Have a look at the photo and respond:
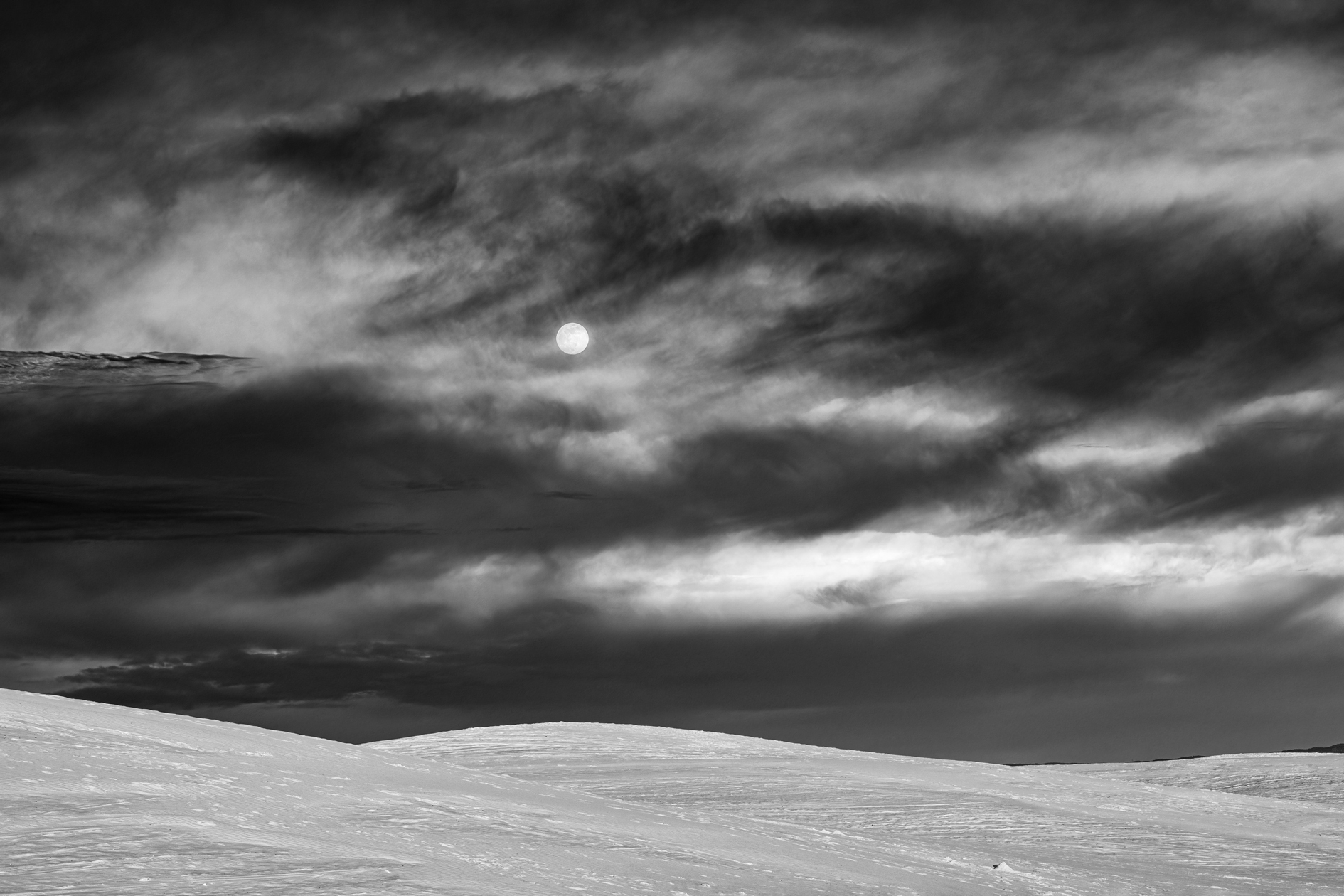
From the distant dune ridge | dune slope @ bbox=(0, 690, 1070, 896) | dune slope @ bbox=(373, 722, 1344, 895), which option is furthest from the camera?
dune slope @ bbox=(373, 722, 1344, 895)

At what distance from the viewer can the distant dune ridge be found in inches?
340

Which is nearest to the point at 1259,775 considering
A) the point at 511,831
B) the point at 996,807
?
the point at 996,807

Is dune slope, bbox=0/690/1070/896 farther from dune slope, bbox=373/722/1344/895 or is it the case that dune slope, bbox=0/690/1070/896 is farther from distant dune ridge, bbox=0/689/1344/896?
dune slope, bbox=373/722/1344/895

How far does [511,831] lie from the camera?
11602mm

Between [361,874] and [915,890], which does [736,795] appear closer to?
[915,890]

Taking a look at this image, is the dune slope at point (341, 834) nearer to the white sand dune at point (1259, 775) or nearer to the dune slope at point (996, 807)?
the dune slope at point (996, 807)

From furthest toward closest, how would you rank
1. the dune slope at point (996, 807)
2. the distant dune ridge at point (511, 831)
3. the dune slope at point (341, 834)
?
the dune slope at point (996, 807) → the distant dune ridge at point (511, 831) → the dune slope at point (341, 834)

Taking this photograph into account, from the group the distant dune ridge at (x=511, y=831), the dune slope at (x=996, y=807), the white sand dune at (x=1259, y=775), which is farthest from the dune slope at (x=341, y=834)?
the white sand dune at (x=1259, y=775)

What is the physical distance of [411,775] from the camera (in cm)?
1482

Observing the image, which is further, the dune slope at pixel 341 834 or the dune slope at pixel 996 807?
the dune slope at pixel 996 807

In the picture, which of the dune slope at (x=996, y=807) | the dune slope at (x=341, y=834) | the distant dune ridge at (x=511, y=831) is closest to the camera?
the dune slope at (x=341, y=834)

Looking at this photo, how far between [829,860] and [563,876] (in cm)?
422

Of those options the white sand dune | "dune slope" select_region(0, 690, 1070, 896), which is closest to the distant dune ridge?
"dune slope" select_region(0, 690, 1070, 896)

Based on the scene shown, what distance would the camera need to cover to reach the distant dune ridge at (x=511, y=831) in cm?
865
